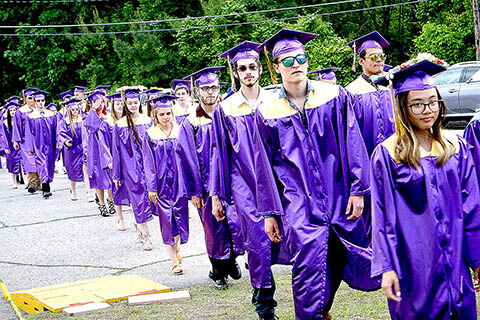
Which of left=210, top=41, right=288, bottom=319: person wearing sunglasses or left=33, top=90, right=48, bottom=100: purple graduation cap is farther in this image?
left=33, top=90, right=48, bottom=100: purple graduation cap

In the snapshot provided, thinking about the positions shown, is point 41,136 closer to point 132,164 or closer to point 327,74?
point 132,164

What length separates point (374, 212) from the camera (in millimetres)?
3695

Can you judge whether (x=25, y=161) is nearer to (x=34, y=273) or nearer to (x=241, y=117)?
(x=34, y=273)

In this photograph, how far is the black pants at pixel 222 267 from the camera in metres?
7.08

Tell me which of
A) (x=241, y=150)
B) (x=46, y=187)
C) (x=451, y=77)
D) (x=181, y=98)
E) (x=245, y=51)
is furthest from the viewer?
(x=451, y=77)

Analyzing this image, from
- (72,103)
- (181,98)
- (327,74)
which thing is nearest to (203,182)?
(181,98)

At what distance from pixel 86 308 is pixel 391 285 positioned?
12.1ft

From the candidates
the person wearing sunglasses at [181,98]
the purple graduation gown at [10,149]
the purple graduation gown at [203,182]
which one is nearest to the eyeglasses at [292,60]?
the purple graduation gown at [203,182]

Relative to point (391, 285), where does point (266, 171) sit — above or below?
above

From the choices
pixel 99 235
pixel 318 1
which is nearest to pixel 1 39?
pixel 318 1

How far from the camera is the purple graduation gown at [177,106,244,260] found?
695cm

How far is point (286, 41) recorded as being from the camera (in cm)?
507

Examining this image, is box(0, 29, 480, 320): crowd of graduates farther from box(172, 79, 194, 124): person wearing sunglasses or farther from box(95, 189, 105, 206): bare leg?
box(95, 189, 105, 206): bare leg

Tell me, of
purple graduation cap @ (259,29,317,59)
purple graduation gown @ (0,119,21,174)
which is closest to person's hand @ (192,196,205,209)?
purple graduation cap @ (259,29,317,59)
